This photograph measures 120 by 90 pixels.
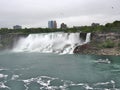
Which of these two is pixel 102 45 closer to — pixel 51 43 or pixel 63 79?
pixel 51 43

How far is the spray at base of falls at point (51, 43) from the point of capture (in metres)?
72.4

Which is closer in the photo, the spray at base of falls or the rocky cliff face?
the spray at base of falls

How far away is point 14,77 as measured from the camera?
35.0 meters

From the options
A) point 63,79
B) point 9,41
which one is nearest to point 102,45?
point 63,79

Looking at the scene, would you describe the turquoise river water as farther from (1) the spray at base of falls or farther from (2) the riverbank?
(1) the spray at base of falls

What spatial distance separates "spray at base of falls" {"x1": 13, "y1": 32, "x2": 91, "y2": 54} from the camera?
72438mm

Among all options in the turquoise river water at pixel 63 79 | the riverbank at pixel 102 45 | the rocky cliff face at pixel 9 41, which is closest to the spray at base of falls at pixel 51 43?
the rocky cliff face at pixel 9 41

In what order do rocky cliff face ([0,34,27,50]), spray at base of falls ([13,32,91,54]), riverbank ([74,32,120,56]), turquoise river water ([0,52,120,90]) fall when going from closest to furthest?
1. turquoise river water ([0,52,120,90])
2. riverbank ([74,32,120,56])
3. spray at base of falls ([13,32,91,54])
4. rocky cliff face ([0,34,27,50])

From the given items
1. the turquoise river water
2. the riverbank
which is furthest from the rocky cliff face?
the turquoise river water

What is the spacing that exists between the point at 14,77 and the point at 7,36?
5772 cm

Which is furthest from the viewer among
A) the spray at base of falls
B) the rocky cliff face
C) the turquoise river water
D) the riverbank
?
the rocky cliff face

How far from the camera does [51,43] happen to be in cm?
7862

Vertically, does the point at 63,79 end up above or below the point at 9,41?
below

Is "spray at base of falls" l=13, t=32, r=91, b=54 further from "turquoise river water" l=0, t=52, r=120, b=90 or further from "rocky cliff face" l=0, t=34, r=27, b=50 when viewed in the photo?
"turquoise river water" l=0, t=52, r=120, b=90
